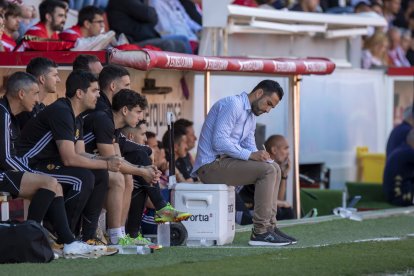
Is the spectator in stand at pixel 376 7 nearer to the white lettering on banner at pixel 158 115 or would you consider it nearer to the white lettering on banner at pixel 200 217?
the white lettering on banner at pixel 158 115

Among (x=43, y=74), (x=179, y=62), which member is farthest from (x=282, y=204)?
(x=43, y=74)

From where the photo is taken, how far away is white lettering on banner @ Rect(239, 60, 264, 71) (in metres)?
13.7

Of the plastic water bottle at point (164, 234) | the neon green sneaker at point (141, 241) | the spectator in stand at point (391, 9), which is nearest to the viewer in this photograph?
the neon green sneaker at point (141, 241)

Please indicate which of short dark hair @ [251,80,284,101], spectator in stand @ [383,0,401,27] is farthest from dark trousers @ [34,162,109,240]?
spectator in stand @ [383,0,401,27]

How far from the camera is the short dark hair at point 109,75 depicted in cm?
1112

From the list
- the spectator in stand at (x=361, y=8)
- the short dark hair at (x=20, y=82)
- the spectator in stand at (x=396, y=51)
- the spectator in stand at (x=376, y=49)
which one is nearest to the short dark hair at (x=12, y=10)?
the short dark hair at (x=20, y=82)

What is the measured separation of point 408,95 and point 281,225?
28.2 feet

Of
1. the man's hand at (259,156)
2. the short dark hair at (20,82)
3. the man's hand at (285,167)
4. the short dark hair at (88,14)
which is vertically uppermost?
the short dark hair at (88,14)

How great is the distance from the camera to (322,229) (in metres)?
13.0

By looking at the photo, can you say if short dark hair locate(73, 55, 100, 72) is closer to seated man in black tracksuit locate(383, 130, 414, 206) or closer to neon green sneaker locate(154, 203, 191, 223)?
neon green sneaker locate(154, 203, 191, 223)

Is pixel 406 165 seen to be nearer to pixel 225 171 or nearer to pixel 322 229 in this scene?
pixel 322 229

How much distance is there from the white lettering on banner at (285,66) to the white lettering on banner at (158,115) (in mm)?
1555

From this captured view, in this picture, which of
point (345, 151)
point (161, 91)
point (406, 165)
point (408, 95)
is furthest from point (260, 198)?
point (408, 95)

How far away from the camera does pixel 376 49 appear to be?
21297mm
